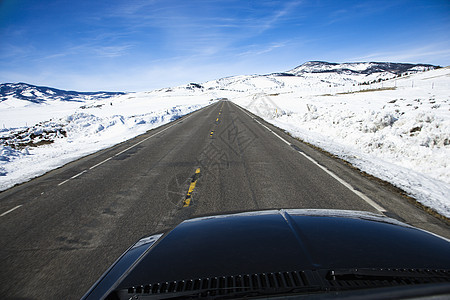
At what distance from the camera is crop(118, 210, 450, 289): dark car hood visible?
158 centimetres

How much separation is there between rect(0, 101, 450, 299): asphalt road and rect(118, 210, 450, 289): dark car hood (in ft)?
4.12

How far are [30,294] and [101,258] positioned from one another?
0.77 m

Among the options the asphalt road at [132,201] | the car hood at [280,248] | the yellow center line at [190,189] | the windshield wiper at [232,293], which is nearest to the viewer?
the windshield wiper at [232,293]

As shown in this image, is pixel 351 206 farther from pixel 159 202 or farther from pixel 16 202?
pixel 16 202

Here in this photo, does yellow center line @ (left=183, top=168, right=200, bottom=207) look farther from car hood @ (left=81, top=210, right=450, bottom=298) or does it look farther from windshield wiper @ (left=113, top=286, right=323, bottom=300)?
windshield wiper @ (left=113, top=286, right=323, bottom=300)

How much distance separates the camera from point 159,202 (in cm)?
506

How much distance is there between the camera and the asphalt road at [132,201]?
321cm

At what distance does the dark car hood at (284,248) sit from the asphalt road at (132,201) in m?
1.26

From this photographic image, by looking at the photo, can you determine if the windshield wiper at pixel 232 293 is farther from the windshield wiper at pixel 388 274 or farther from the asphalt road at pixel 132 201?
the asphalt road at pixel 132 201

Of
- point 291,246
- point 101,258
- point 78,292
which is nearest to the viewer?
point 291,246

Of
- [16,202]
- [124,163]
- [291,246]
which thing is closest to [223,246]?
[291,246]

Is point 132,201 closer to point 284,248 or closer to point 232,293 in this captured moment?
point 284,248

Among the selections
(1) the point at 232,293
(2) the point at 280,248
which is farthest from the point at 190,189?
(1) the point at 232,293

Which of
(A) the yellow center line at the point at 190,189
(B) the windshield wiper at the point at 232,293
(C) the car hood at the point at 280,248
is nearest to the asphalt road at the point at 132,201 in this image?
(A) the yellow center line at the point at 190,189
